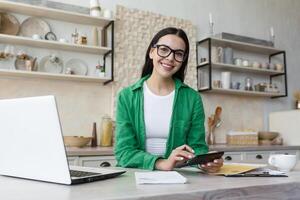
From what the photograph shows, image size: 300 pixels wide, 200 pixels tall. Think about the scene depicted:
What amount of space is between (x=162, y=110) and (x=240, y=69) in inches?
97.9

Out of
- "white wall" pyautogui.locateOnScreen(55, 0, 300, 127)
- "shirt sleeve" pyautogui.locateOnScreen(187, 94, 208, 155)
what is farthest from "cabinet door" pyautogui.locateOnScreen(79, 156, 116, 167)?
"white wall" pyautogui.locateOnScreen(55, 0, 300, 127)

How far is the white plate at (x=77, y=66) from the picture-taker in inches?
117

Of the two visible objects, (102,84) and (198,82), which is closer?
(102,84)

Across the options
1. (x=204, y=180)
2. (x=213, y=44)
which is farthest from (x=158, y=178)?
(x=213, y=44)

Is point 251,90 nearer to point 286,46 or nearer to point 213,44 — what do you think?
point 213,44

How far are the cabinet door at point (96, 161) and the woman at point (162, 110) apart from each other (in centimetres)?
97

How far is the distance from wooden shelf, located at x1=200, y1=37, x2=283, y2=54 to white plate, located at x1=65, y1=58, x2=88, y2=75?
141 cm

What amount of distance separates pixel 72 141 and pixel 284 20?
10.8 feet

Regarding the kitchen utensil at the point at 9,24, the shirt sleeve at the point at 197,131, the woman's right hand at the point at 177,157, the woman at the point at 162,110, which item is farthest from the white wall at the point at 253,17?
the woman's right hand at the point at 177,157

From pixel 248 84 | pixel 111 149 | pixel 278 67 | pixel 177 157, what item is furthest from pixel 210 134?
pixel 177 157

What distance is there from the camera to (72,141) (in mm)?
2572

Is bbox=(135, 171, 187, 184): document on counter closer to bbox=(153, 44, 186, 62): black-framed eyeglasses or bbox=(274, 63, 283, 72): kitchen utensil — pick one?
bbox=(153, 44, 186, 62): black-framed eyeglasses

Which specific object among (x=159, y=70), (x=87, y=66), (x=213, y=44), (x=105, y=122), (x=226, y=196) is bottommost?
(x=226, y=196)

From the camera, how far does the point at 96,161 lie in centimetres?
239
